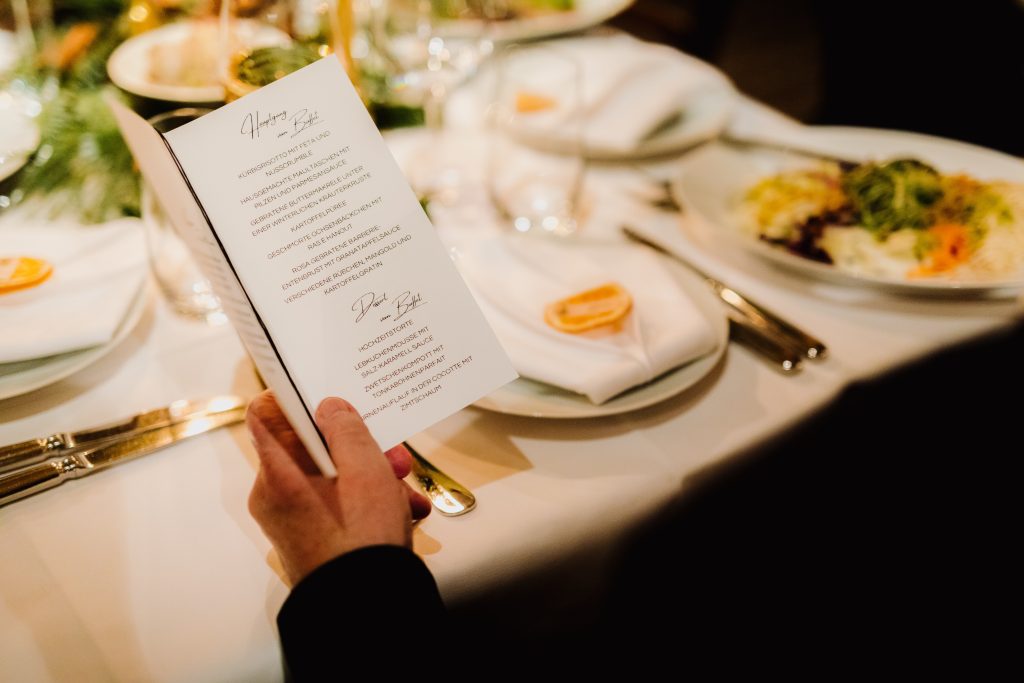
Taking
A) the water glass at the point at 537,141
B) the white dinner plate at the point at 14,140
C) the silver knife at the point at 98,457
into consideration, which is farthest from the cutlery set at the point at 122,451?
the water glass at the point at 537,141

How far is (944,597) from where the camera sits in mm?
1354

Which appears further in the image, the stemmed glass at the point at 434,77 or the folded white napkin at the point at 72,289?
the stemmed glass at the point at 434,77

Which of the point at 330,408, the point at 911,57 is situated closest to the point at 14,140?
the point at 330,408

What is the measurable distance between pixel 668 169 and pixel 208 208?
0.95 metres

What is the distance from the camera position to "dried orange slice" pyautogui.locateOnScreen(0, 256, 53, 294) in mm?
744

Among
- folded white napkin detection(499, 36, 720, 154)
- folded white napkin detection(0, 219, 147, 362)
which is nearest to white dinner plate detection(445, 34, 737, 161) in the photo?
folded white napkin detection(499, 36, 720, 154)

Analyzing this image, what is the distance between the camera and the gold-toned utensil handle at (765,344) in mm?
817

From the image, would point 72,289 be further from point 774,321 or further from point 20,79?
point 774,321

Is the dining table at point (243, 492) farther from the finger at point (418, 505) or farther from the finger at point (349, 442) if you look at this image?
the finger at point (349, 442)

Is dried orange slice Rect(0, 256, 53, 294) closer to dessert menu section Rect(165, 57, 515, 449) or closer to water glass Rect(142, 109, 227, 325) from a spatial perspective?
water glass Rect(142, 109, 227, 325)

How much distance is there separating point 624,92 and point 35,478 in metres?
1.12

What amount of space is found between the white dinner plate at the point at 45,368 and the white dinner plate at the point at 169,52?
0.42 meters

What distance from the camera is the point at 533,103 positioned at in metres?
1.35

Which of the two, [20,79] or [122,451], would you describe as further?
[20,79]
